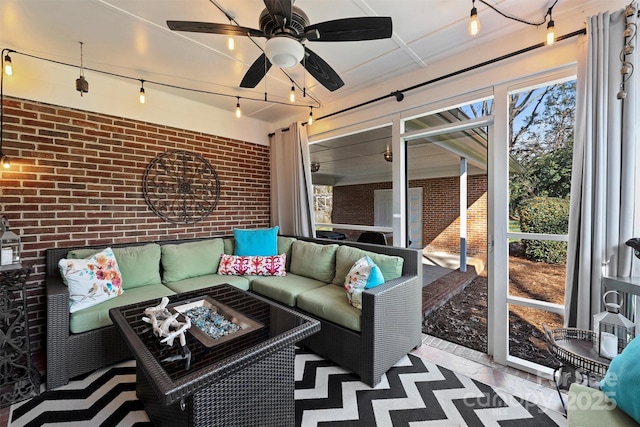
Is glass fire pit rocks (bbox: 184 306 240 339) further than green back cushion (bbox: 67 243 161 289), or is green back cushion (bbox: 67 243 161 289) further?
Answer: green back cushion (bbox: 67 243 161 289)

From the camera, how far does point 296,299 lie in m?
2.36

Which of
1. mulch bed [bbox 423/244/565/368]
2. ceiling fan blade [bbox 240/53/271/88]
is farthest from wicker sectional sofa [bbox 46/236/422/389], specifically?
ceiling fan blade [bbox 240/53/271/88]

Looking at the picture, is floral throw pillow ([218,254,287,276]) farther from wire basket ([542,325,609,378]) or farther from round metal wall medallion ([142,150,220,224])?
wire basket ([542,325,609,378])

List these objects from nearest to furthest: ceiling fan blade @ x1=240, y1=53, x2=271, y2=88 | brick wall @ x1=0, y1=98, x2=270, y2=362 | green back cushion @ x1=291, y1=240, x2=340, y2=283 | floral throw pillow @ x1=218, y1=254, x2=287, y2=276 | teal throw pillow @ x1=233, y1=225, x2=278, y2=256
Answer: ceiling fan blade @ x1=240, y1=53, x2=271, y2=88, brick wall @ x1=0, y1=98, x2=270, y2=362, green back cushion @ x1=291, y1=240, x2=340, y2=283, floral throw pillow @ x1=218, y1=254, x2=287, y2=276, teal throw pillow @ x1=233, y1=225, x2=278, y2=256

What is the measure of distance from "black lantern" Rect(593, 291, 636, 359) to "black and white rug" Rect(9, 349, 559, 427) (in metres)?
0.53

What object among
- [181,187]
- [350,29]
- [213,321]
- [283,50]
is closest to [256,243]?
[181,187]

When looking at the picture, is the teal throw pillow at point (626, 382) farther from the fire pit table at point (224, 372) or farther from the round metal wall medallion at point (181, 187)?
the round metal wall medallion at point (181, 187)

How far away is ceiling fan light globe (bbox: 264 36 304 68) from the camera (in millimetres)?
1259

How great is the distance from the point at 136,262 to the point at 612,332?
3.59 meters

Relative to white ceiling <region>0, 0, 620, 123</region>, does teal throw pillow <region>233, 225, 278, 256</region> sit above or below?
below

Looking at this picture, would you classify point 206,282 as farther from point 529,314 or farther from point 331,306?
point 529,314

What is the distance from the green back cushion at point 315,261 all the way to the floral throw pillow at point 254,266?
0.17 metres

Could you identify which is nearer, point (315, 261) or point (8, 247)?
point (8, 247)

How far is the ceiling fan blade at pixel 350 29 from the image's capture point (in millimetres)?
1278
